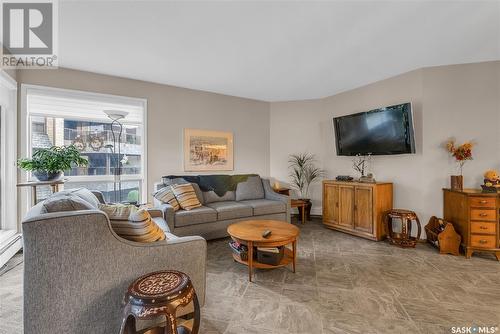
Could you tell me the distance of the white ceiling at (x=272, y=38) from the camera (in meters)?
2.13

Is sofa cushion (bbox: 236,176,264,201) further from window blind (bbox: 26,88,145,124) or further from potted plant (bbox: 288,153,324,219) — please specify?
window blind (bbox: 26,88,145,124)

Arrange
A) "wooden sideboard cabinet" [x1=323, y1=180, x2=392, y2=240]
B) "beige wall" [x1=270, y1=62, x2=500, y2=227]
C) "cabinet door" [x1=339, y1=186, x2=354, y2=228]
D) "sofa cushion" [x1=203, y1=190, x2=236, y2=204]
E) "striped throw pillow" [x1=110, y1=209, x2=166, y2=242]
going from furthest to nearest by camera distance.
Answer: "sofa cushion" [x1=203, y1=190, x2=236, y2=204]
"cabinet door" [x1=339, y1=186, x2=354, y2=228]
"wooden sideboard cabinet" [x1=323, y1=180, x2=392, y2=240]
"beige wall" [x1=270, y1=62, x2=500, y2=227]
"striped throw pillow" [x1=110, y1=209, x2=166, y2=242]

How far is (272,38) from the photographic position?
2.62 meters

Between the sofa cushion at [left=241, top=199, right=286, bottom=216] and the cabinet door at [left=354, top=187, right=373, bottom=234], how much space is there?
3.95 feet

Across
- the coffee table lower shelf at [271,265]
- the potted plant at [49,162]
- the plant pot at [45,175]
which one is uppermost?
the potted plant at [49,162]

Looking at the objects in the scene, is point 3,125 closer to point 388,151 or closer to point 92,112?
point 92,112

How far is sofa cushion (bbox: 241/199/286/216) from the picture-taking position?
3945 mm

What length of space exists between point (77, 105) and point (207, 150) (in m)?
2.18

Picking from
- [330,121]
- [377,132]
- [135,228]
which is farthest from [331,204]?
[135,228]

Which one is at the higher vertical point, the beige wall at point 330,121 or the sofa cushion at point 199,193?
the beige wall at point 330,121

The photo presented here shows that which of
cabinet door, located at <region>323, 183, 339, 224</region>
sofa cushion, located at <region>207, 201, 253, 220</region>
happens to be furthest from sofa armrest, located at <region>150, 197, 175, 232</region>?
cabinet door, located at <region>323, 183, 339, 224</region>

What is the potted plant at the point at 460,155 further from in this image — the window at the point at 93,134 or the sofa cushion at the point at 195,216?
the window at the point at 93,134

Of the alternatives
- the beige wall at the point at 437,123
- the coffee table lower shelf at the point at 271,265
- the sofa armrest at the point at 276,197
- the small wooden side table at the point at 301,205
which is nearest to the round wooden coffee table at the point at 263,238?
the coffee table lower shelf at the point at 271,265
